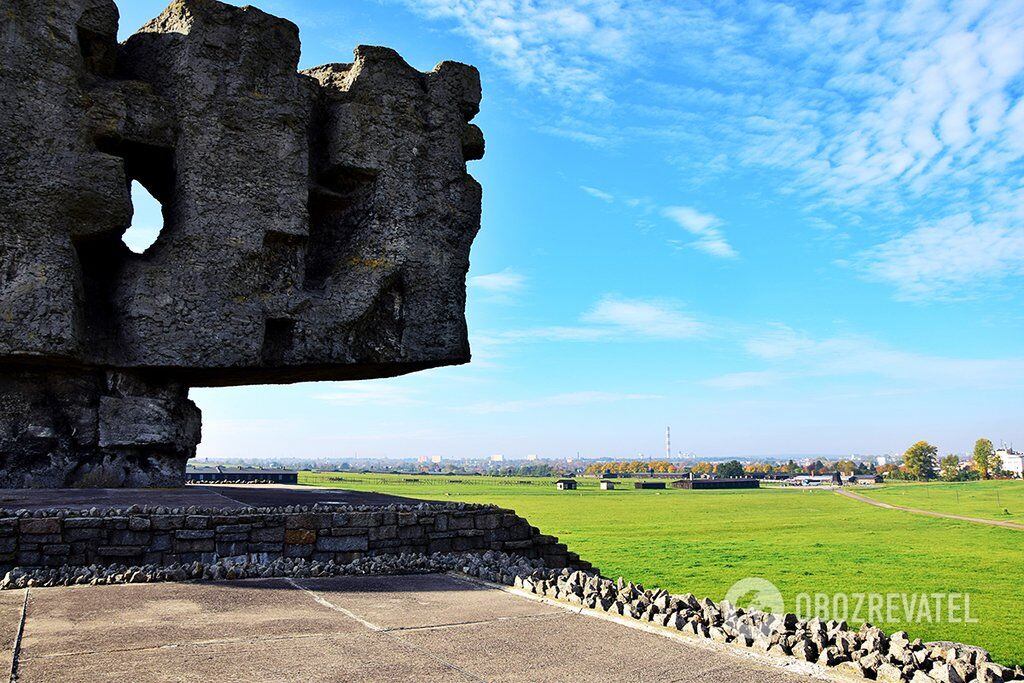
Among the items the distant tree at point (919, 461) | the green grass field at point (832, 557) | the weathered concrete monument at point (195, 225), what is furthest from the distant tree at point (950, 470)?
the weathered concrete monument at point (195, 225)

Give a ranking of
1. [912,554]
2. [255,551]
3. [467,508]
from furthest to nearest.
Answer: [912,554], [467,508], [255,551]

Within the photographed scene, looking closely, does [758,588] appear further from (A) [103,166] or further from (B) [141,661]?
(A) [103,166]

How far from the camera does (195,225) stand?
Result: 479 inches

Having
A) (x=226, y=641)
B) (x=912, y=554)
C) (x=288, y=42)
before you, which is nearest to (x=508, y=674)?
(x=226, y=641)

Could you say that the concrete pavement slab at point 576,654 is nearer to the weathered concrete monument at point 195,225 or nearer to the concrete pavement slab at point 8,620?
the concrete pavement slab at point 8,620

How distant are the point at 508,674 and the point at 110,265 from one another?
1049cm

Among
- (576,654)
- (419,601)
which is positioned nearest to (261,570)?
(419,601)

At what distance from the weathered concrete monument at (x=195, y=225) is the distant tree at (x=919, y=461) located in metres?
112

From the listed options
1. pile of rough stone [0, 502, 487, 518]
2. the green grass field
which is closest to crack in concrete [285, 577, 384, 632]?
pile of rough stone [0, 502, 487, 518]

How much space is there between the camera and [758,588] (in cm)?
1301

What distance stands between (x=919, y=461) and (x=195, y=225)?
4781 inches

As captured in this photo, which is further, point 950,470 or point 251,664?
point 950,470

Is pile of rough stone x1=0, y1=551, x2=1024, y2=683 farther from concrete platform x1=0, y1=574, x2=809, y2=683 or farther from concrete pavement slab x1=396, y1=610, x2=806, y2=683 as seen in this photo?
concrete pavement slab x1=396, y1=610, x2=806, y2=683

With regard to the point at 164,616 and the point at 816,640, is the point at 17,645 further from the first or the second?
the point at 816,640
